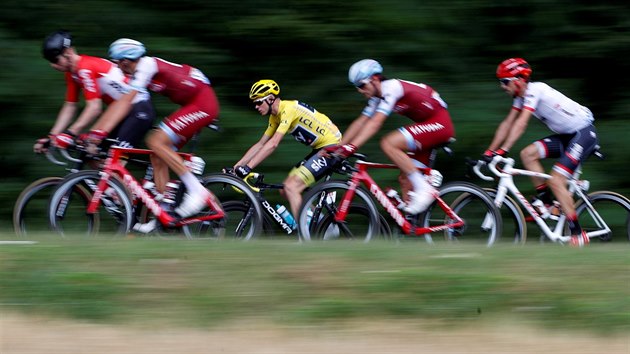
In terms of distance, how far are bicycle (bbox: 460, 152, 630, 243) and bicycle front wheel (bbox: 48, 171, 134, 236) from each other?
11.2 feet

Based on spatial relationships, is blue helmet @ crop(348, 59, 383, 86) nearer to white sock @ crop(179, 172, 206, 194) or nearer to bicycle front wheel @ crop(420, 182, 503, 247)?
bicycle front wheel @ crop(420, 182, 503, 247)

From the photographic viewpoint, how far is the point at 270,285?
6.50 metres

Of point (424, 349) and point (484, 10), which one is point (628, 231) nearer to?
point (484, 10)

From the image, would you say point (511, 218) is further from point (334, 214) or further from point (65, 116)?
point (65, 116)

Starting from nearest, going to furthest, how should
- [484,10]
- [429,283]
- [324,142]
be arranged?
1. [429,283]
2. [324,142]
3. [484,10]

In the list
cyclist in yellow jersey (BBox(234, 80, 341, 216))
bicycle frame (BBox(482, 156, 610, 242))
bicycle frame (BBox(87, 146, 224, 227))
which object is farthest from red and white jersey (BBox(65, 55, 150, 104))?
bicycle frame (BBox(482, 156, 610, 242))

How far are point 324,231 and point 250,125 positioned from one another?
2.41 m

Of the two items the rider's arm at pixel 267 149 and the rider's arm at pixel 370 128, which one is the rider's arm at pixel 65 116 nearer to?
the rider's arm at pixel 267 149

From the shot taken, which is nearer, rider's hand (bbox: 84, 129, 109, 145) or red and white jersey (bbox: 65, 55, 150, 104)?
rider's hand (bbox: 84, 129, 109, 145)

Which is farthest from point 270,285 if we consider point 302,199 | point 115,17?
point 115,17

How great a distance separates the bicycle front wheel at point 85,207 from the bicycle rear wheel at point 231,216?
25.1 inches

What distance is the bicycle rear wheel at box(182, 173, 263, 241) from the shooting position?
30.9 feet

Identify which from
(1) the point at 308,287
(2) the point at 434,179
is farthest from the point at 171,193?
(1) the point at 308,287

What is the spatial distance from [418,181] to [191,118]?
7.70 feet
